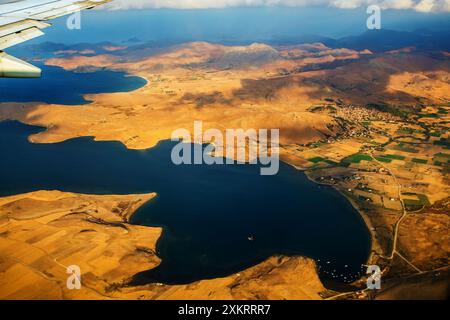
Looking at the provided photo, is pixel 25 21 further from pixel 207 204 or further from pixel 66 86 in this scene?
pixel 66 86

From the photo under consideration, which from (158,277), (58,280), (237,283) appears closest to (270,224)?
(237,283)

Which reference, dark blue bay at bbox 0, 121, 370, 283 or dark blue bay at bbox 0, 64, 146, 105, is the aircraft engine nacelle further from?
dark blue bay at bbox 0, 64, 146, 105

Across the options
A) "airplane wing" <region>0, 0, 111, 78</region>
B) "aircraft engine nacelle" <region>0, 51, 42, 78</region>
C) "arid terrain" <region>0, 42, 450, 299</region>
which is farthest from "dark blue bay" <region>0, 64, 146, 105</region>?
"aircraft engine nacelle" <region>0, 51, 42, 78</region>

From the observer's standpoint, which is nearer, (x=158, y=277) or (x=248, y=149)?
(x=158, y=277)

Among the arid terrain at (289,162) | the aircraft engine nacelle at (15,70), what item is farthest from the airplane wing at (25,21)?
the arid terrain at (289,162)

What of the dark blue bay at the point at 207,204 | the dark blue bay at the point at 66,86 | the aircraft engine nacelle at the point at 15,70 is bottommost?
the dark blue bay at the point at 207,204

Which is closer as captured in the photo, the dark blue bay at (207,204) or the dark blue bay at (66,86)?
the dark blue bay at (207,204)

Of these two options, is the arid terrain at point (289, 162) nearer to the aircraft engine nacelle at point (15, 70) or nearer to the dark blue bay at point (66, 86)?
the dark blue bay at point (66, 86)

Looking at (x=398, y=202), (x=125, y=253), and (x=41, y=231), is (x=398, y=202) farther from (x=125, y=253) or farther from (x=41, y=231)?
(x=41, y=231)
